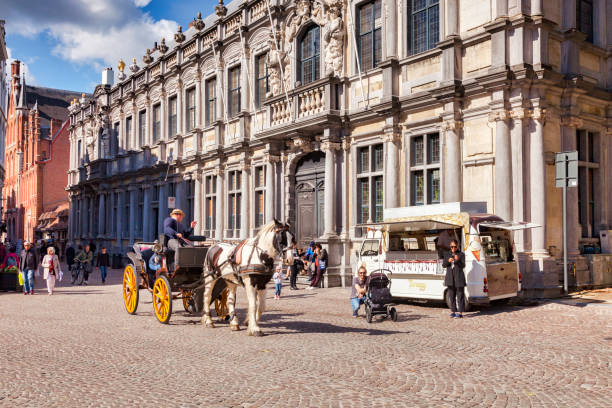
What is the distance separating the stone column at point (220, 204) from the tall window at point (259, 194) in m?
3.07

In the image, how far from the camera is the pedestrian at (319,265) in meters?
19.2

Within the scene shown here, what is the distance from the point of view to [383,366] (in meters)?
7.45

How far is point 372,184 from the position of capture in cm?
1934

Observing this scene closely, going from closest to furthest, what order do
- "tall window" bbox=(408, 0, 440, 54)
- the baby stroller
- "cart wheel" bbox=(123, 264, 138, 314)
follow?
the baby stroller, "cart wheel" bbox=(123, 264, 138, 314), "tall window" bbox=(408, 0, 440, 54)

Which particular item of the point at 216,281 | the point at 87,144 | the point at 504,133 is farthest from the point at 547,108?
the point at 87,144

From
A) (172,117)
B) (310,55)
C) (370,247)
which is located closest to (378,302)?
(370,247)

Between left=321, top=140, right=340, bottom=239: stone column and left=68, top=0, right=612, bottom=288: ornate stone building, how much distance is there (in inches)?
2.8

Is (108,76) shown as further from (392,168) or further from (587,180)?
(587,180)

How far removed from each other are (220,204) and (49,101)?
5552 centimetres

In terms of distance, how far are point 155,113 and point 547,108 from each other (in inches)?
983

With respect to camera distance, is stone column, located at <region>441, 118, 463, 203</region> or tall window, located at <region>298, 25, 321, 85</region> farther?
tall window, located at <region>298, 25, 321, 85</region>

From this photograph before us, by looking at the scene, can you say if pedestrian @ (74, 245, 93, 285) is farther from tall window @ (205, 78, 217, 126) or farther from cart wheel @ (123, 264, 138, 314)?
cart wheel @ (123, 264, 138, 314)

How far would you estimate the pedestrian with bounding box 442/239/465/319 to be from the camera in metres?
12.2

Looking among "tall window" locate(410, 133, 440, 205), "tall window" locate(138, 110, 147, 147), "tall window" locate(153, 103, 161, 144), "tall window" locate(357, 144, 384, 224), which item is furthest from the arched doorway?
"tall window" locate(138, 110, 147, 147)
